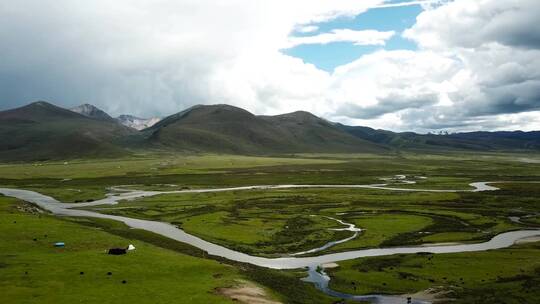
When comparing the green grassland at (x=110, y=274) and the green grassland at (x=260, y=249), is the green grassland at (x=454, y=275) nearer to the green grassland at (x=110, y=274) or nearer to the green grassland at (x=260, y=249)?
the green grassland at (x=260, y=249)

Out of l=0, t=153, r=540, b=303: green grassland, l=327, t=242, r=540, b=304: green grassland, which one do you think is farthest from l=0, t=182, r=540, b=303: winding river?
l=327, t=242, r=540, b=304: green grassland

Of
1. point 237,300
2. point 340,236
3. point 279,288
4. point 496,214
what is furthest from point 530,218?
point 237,300

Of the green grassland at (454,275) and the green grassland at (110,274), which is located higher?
the green grassland at (110,274)

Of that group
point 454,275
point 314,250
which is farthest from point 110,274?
point 454,275

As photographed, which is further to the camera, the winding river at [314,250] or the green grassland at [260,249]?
the winding river at [314,250]

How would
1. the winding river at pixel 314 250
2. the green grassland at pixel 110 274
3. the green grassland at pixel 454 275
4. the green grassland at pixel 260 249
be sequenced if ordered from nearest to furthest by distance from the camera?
the green grassland at pixel 110 274
the green grassland at pixel 260 249
the green grassland at pixel 454 275
the winding river at pixel 314 250

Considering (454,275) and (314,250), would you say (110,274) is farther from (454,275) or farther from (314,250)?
(454,275)

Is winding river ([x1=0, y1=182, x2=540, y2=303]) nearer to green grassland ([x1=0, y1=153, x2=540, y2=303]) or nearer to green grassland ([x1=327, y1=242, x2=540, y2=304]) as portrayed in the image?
green grassland ([x1=0, y1=153, x2=540, y2=303])

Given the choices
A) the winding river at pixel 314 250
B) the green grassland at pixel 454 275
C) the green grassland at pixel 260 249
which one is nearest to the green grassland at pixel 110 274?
the green grassland at pixel 260 249

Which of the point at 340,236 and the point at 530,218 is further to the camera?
the point at 530,218

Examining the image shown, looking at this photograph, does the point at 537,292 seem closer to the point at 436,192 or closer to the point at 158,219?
the point at 158,219

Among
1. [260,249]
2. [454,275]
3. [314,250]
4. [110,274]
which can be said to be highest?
[110,274]
